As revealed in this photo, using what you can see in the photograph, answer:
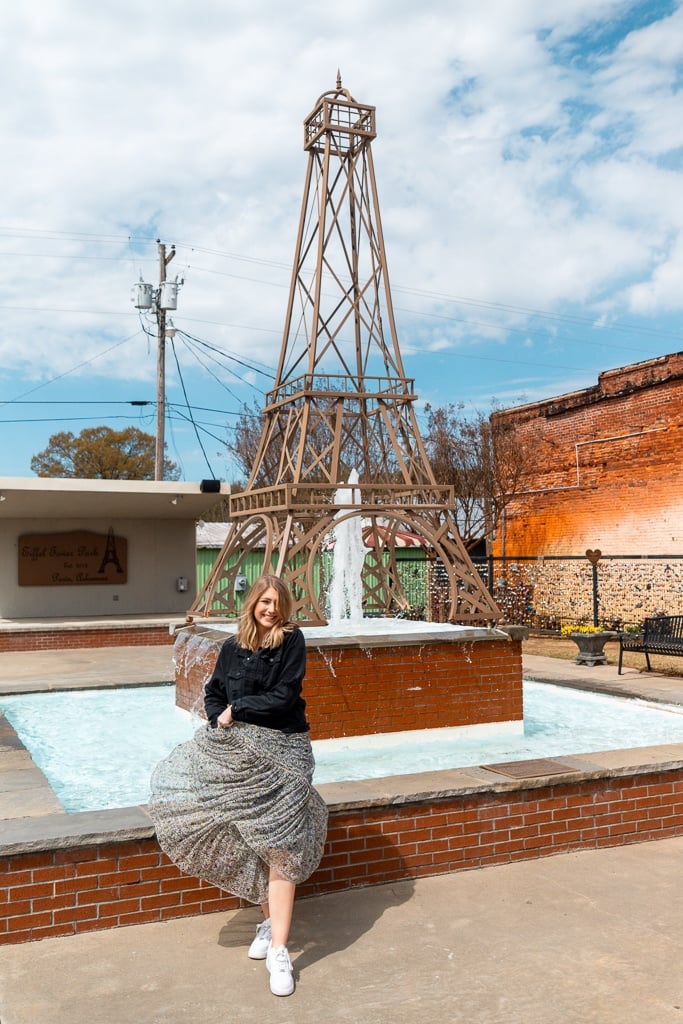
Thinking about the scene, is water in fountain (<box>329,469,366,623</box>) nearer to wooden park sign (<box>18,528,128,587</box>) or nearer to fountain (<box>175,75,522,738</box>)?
fountain (<box>175,75,522,738</box>)

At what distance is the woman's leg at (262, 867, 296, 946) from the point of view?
11.6 feet

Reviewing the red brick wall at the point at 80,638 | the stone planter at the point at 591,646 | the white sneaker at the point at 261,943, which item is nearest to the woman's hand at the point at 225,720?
the white sneaker at the point at 261,943

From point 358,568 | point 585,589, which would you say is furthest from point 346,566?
point 585,589

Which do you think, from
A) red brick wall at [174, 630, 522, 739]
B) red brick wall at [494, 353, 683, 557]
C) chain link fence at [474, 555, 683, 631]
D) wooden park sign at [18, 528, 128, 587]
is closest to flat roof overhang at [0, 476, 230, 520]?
wooden park sign at [18, 528, 128, 587]

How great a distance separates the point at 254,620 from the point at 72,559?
1522 cm

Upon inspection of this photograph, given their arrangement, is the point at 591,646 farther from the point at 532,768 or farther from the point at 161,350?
the point at 161,350

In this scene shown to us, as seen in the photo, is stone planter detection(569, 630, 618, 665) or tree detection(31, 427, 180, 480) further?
→ tree detection(31, 427, 180, 480)

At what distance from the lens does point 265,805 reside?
365 centimetres

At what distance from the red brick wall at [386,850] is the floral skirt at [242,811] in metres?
0.42

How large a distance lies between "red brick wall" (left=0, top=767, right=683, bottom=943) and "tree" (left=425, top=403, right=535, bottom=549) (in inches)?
698

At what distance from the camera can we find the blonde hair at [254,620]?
Result: 385cm

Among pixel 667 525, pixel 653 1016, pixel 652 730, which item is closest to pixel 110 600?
pixel 667 525

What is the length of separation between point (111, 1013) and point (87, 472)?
44515 mm

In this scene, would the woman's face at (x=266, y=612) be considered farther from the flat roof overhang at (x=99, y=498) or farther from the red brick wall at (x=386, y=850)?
the flat roof overhang at (x=99, y=498)
